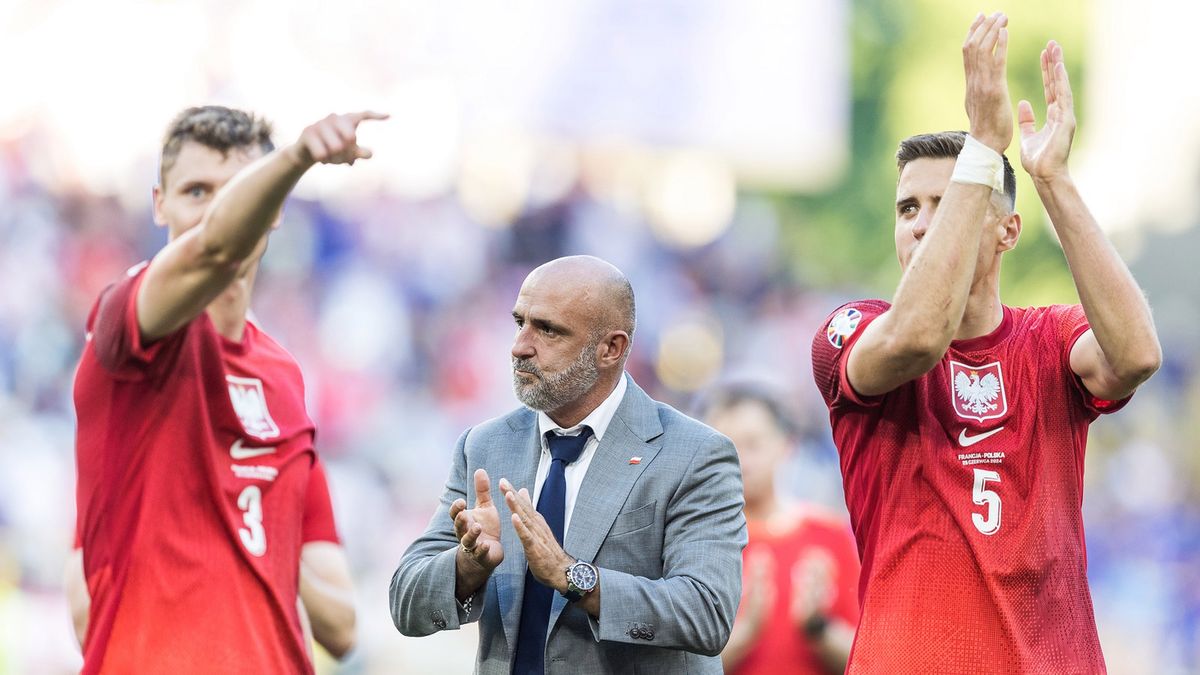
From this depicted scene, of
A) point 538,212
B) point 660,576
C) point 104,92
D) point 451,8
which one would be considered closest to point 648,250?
point 538,212

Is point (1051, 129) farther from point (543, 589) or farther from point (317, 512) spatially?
point (317, 512)

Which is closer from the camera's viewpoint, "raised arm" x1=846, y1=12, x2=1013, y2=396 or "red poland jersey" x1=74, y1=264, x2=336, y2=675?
"raised arm" x1=846, y1=12, x2=1013, y2=396

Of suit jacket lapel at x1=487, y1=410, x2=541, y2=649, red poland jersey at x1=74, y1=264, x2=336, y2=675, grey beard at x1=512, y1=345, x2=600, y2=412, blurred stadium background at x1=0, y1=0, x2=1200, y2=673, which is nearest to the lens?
red poland jersey at x1=74, y1=264, x2=336, y2=675

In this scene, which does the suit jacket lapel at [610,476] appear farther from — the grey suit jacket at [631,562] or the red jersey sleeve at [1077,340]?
the red jersey sleeve at [1077,340]

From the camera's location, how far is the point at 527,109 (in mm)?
17281

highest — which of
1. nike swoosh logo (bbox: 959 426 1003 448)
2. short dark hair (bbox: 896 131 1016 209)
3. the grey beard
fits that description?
short dark hair (bbox: 896 131 1016 209)

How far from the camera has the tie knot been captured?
4711 mm

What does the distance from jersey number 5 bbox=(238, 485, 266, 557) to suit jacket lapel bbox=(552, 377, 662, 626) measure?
→ 73 centimetres

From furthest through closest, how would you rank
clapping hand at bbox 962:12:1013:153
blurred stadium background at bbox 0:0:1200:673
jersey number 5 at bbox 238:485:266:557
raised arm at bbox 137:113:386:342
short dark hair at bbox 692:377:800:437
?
1. blurred stadium background at bbox 0:0:1200:673
2. short dark hair at bbox 692:377:800:437
3. jersey number 5 at bbox 238:485:266:557
4. clapping hand at bbox 962:12:1013:153
5. raised arm at bbox 137:113:386:342

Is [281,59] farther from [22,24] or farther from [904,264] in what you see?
[904,264]

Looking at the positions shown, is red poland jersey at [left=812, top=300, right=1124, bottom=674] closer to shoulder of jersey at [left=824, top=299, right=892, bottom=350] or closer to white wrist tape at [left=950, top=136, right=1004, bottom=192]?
shoulder of jersey at [left=824, top=299, right=892, bottom=350]

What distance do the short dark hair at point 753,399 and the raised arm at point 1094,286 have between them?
329 centimetres

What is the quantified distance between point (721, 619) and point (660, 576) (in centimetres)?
26

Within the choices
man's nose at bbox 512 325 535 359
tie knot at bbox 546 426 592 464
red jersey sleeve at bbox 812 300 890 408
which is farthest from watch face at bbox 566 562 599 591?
red jersey sleeve at bbox 812 300 890 408
